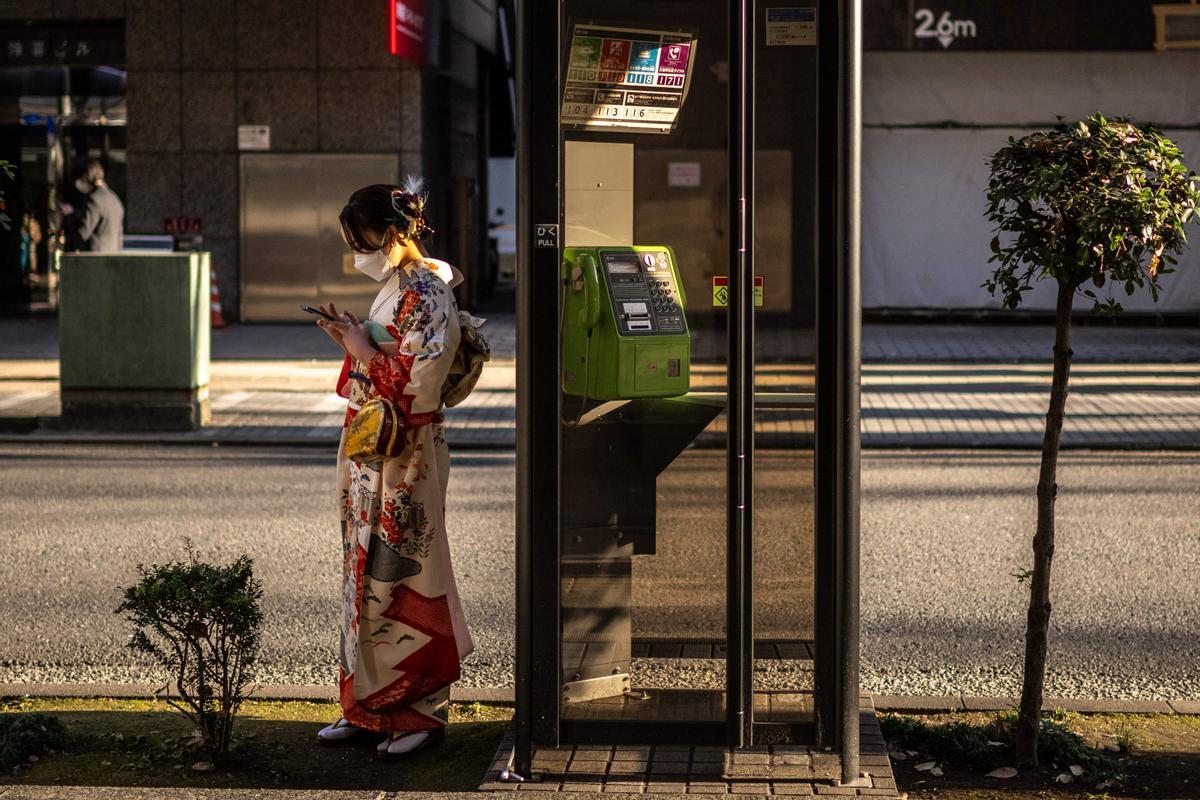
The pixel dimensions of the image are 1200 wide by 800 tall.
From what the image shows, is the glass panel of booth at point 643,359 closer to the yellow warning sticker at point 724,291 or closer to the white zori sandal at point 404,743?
the yellow warning sticker at point 724,291

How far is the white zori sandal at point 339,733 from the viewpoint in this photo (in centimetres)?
497

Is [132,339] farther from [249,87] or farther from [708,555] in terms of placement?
[249,87]

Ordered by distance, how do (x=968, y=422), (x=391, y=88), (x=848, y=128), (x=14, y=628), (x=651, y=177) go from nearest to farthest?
(x=848, y=128) < (x=651, y=177) < (x=14, y=628) < (x=968, y=422) < (x=391, y=88)

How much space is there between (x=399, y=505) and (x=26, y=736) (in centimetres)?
136

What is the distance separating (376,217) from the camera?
15.5ft

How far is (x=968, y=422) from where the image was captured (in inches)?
493

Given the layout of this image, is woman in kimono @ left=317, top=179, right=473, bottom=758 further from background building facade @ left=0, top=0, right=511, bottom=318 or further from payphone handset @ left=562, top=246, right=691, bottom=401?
background building facade @ left=0, top=0, right=511, bottom=318

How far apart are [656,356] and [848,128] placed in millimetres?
900

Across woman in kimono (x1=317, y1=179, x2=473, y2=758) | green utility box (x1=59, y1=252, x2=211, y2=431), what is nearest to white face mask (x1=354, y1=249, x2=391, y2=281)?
woman in kimono (x1=317, y1=179, x2=473, y2=758)

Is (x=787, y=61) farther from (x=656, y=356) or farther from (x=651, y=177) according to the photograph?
(x=656, y=356)

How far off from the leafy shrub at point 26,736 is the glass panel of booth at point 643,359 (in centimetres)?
162

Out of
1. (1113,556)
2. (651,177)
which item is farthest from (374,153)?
(651,177)

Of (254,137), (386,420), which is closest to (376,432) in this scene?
(386,420)

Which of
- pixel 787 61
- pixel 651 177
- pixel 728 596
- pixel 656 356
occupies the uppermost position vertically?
pixel 787 61
